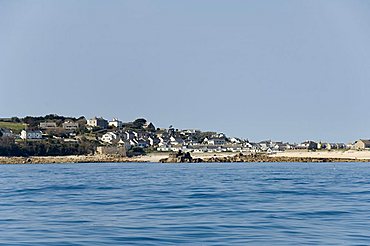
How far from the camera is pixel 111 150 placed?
Result: 117 metres

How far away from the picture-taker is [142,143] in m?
143

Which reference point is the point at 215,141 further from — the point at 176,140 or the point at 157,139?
the point at 157,139

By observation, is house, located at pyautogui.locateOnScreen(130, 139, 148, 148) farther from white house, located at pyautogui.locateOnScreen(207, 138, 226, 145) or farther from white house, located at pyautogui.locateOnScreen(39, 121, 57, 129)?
white house, located at pyautogui.locateOnScreen(39, 121, 57, 129)

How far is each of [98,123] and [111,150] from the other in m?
42.8

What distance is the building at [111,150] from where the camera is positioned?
116500mm

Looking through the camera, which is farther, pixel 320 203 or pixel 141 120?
pixel 141 120

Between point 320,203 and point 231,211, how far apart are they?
143 inches

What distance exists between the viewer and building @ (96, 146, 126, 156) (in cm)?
11650

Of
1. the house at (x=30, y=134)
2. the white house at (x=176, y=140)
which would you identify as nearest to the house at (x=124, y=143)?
the house at (x=30, y=134)

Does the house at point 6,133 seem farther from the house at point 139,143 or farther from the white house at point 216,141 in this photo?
the white house at point 216,141

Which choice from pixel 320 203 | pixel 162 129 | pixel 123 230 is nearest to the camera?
pixel 123 230

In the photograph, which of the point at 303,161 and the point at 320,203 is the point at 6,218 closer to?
the point at 320,203

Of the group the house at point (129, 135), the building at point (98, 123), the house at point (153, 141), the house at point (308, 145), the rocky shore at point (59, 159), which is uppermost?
the building at point (98, 123)

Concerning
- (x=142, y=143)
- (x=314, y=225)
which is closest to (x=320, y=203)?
(x=314, y=225)
